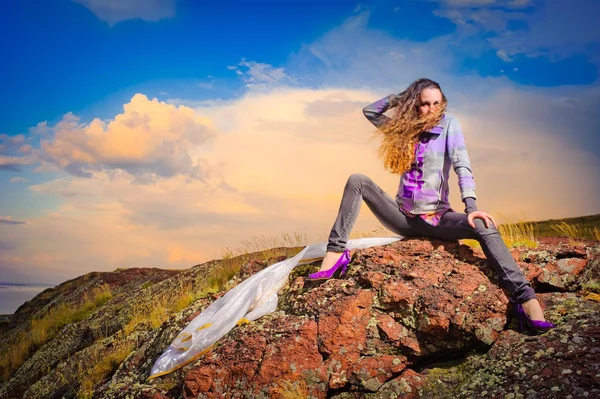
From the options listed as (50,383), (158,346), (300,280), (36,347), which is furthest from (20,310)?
(300,280)

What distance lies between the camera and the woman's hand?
468 cm

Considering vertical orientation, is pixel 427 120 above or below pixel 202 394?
above

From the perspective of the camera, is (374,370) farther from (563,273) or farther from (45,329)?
(45,329)

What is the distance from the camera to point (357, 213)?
538 cm

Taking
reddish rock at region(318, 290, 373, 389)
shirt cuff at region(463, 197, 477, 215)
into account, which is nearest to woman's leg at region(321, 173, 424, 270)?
shirt cuff at region(463, 197, 477, 215)

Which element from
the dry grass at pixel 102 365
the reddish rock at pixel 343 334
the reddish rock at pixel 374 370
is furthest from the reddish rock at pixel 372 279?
the dry grass at pixel 102 365

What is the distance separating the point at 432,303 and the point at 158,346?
3.65 metres

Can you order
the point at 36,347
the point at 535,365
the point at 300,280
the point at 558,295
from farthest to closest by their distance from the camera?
the point at 36,347 → the point at 300,280 → the point at 558,295 → the point at 535,365

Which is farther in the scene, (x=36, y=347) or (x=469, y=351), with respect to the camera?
(x=36, y=347)

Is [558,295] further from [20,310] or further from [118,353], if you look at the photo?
[20,310]

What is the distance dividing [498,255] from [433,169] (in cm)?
120

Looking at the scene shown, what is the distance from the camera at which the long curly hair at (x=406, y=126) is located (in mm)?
5277

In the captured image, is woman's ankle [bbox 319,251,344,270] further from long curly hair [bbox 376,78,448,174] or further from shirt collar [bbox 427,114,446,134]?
shirt collar [bbox 427,114,446,134]

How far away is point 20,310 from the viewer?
54.9 feet
